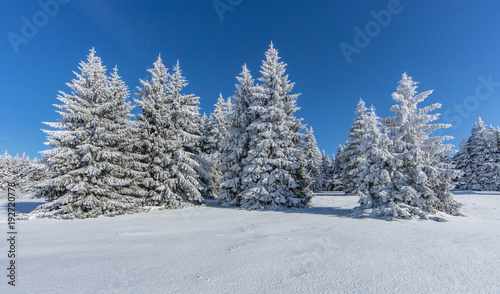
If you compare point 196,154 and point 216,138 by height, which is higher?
point 216,138

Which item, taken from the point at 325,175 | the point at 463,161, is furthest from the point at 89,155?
the point at 463,161

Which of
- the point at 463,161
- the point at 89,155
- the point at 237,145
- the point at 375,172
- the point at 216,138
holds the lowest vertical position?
the point at 375,172

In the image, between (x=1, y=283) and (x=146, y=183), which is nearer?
(x=1, y=283)

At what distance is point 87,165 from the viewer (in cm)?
1233

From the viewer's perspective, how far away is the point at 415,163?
1087 centimetres

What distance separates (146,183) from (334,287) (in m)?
14.3

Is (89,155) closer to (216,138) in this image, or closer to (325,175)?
(216,138)

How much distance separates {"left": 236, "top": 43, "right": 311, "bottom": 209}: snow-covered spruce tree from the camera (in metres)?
14.3

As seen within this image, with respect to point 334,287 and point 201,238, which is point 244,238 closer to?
point 201,238

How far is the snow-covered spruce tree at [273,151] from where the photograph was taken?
561 inches

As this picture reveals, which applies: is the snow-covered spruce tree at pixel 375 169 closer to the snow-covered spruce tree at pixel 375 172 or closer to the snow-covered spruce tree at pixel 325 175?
the snow-covered spruce tree at pixel 375 172

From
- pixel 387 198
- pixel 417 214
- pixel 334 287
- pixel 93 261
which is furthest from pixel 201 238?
pixel 417 214

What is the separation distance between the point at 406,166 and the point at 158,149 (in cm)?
1556

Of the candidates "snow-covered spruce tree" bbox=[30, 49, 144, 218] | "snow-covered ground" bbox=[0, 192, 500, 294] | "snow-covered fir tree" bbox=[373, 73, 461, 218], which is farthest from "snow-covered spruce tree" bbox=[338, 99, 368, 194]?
"snow-covered spruce tree" bbox=[30, 49, 144, 218]
